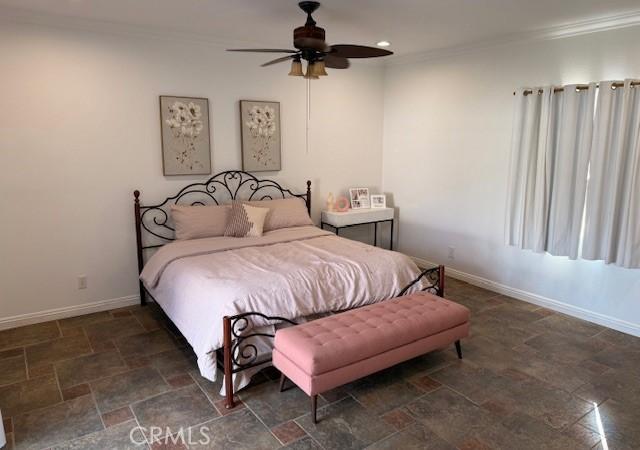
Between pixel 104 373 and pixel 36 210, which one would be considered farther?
pixel 36 210

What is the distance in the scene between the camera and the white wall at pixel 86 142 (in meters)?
3.74

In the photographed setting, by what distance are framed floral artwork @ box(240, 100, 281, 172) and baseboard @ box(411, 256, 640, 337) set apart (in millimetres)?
2526

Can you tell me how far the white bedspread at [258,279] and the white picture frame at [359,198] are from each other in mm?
1680

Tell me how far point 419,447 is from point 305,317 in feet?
3.70

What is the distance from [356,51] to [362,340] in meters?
2.01

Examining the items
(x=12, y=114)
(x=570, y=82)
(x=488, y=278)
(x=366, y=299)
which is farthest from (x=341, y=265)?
(x=12, y=114)

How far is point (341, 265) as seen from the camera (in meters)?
3.44

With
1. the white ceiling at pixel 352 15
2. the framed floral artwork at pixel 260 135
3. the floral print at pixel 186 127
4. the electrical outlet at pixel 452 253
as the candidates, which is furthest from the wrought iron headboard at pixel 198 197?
the electrical outlet at pixel 452 253

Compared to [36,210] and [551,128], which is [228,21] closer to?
[36,210]

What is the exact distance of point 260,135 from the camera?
4914mm

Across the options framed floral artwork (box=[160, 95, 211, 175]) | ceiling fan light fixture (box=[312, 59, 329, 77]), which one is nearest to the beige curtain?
ceiling fan light fixture (box=[312, 59, 329, 77])

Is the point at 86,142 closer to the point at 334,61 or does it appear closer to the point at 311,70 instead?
the point at 311,70

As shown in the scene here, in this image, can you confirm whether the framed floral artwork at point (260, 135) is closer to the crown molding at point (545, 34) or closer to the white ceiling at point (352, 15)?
the white ceiling at point (352, 15)

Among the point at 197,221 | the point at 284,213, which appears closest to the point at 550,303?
the point at 284,213
